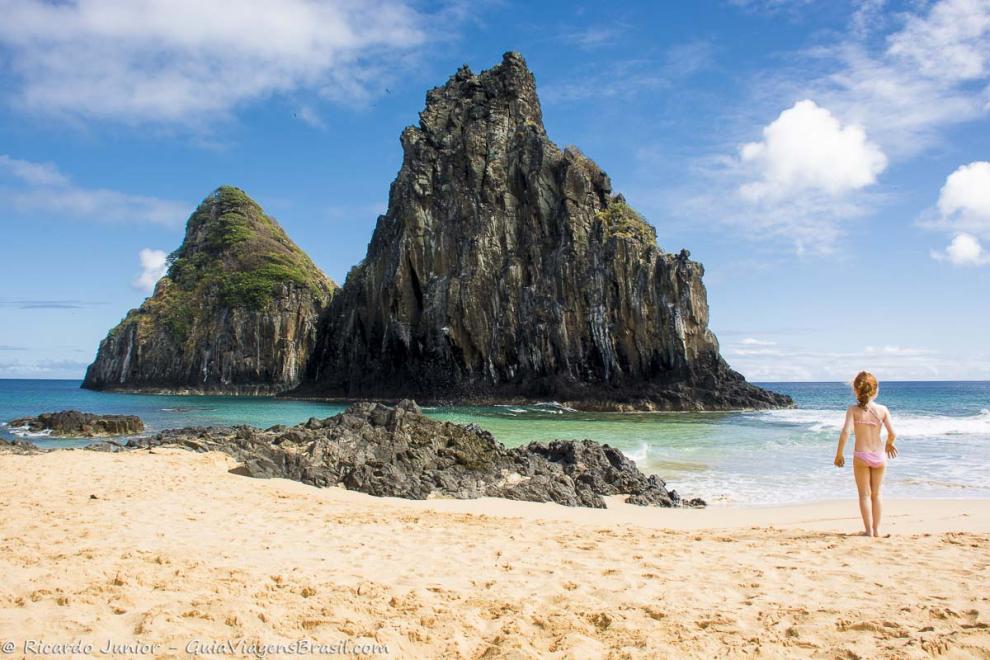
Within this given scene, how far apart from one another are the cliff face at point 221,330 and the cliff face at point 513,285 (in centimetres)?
1805

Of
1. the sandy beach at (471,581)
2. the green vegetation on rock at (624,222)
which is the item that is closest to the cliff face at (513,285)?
the green vegetation on rock at (624,222)

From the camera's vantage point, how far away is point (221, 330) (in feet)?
274

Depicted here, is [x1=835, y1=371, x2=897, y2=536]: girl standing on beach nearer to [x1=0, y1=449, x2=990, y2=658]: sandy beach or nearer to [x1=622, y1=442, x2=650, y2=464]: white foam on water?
[x1=0, y1=449, x2=990, y2=658]: sandy beach

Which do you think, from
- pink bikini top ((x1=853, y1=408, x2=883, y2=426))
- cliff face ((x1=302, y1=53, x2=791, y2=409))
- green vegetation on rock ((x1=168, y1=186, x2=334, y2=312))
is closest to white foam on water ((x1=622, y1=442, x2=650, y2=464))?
pink bikini top ((x1=853, y1=408, x2=883, y2=426))

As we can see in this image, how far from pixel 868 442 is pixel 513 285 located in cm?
4958

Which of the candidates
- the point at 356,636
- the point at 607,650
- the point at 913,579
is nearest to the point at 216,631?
the point at 356,636

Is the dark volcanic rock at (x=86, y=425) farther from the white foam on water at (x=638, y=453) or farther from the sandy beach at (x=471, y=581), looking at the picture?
the white foam on water at (x=638, y=453)

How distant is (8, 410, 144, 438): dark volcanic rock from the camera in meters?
25.0

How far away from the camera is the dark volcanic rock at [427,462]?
1149 centimetres

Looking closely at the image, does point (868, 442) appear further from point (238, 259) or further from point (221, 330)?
point (238, 259)

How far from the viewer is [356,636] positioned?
4.07 meters

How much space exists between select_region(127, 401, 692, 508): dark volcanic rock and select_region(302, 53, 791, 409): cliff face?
112 feet

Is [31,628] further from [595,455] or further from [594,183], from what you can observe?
[594,183]

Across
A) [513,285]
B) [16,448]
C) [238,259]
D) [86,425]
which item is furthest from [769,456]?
[238,259]
